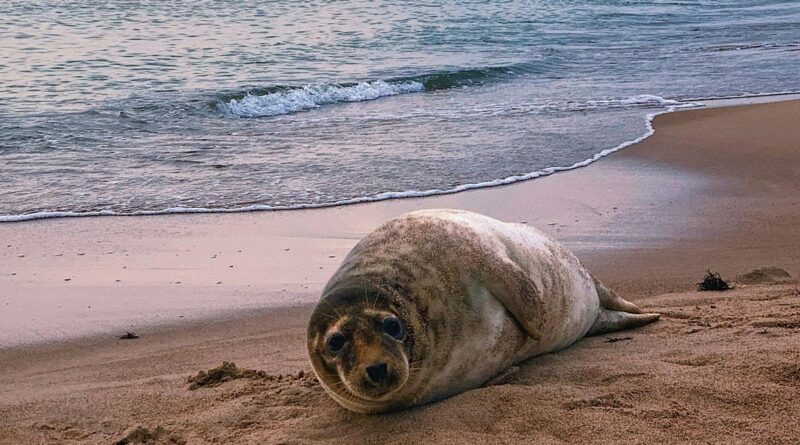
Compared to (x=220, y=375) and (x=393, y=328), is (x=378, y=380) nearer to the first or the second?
(x=393, y=328)

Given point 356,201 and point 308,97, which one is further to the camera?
point 308,97

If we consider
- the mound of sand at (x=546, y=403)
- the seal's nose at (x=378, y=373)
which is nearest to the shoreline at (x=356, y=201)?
the mound of sand at (x=546, y=403)

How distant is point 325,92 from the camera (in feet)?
54.0

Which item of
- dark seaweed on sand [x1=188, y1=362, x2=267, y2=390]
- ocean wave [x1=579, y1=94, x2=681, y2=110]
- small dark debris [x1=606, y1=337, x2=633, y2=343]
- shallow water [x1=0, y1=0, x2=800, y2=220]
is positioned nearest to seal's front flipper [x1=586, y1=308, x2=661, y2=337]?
small dark debris [x1=606, y1=337, x2=633, y2=343]

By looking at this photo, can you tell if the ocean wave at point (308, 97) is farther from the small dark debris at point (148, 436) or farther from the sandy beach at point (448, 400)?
the small dark debris at point (148, 436)

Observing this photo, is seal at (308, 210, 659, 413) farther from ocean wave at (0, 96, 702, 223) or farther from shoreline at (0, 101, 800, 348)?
ocean wave at (0, 96, 702, 223)

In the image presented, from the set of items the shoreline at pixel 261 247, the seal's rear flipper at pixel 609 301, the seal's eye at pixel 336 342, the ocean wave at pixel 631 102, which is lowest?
the ocean wave at pixel 631 102

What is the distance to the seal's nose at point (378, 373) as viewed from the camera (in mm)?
3676

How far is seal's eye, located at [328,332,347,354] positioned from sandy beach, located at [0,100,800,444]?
0.34m

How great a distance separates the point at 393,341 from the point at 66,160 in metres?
8.61

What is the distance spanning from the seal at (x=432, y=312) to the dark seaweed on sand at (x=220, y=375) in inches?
35.3

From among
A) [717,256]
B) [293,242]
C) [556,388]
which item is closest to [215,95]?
[293,242]

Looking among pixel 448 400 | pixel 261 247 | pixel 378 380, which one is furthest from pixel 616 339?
pixel 261 247

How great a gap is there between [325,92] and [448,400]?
1279 cm
